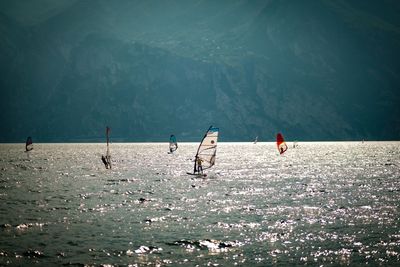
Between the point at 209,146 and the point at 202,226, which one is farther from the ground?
the point at 209,146

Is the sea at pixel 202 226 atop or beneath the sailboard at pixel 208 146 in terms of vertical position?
beneath

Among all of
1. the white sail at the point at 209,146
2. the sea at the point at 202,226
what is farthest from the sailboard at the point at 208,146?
the sea at the point at 202,226

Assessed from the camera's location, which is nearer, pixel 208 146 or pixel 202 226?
pixel 202 226

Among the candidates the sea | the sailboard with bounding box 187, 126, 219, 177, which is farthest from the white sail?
the sea

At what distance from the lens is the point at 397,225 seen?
37.9 meters

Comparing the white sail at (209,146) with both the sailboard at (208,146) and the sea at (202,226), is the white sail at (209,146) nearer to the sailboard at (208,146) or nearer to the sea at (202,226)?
the sailboard at (208,146)

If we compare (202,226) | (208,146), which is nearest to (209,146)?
(208,146)

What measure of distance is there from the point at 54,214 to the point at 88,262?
1889 centimetres

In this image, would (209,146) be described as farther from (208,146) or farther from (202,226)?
(202,226)

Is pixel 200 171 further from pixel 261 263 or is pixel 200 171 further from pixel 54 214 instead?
pixel 261 263

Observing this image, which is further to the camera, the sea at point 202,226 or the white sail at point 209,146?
the white sail at point 209,146

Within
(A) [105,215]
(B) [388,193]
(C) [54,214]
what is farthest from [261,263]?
(B) [388,193]

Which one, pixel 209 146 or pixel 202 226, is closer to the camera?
pixel 202 226

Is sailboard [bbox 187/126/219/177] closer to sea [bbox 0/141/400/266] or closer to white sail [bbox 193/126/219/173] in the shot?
white sail [bbox 193/126/219/173]
